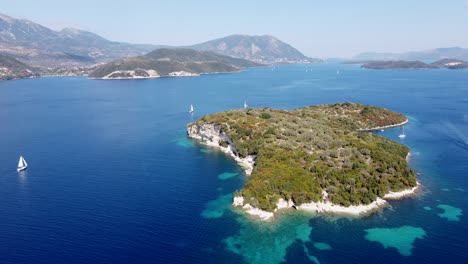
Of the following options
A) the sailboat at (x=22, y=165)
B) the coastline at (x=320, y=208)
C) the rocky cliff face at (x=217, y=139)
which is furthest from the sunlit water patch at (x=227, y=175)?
the sailboat at (x=22, y=165)

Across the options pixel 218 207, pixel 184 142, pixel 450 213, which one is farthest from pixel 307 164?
pixel 184 142

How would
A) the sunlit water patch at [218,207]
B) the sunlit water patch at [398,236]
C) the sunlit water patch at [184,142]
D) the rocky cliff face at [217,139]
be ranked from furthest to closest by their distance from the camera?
the sunlit water patch at [184,142] < the rocky cliff face at [217,139] < the sunlit water patch at [218,207] < the sunlit water patch at [398,236]

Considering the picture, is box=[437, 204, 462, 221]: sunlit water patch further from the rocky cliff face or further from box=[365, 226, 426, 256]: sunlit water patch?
the rocky cliff face

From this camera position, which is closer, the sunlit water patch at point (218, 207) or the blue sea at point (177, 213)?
the blue sea at point (177, 213)

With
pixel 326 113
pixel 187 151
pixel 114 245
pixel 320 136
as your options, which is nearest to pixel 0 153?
pixel 187 151

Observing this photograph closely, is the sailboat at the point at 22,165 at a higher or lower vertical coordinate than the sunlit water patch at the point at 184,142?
higher

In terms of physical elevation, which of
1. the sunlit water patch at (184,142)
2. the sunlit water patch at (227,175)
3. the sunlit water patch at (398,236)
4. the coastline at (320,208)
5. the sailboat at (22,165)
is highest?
the sailboat at (22,165)

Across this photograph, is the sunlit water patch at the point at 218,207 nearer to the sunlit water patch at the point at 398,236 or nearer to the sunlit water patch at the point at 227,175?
the sunlit water patch at the point at 227,175

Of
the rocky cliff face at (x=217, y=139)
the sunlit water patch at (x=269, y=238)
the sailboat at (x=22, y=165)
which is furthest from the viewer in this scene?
the rocky cliff face at (x=217, y=139)
